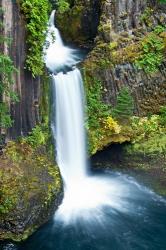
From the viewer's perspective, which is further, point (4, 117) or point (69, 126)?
point (69, 126)

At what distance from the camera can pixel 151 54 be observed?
69.9ft

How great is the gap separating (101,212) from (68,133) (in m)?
3.87

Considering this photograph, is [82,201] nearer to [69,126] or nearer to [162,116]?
[69,126]

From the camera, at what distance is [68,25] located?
76.8ft

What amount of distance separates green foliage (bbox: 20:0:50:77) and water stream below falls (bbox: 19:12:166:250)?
4.56 feet

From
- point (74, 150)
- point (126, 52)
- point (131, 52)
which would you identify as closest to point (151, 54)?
point (131, 52)

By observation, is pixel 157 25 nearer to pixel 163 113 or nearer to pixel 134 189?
pixel 163 113

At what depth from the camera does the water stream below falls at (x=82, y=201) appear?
1558cm

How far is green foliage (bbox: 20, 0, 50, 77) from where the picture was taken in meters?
16.9

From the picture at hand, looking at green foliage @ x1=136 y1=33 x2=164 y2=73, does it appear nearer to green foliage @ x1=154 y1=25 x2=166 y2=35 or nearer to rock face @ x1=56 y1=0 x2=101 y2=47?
green foliage @ x1=154 y1=25 x2=166 y2=35

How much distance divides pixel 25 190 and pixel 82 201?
102 inches

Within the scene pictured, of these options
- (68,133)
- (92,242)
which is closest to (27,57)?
(68,133)

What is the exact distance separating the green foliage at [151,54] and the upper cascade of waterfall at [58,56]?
9.12 feet

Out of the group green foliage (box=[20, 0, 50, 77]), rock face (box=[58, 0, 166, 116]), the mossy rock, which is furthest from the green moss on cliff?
rock face (box=[58, 0, 166, 116])
